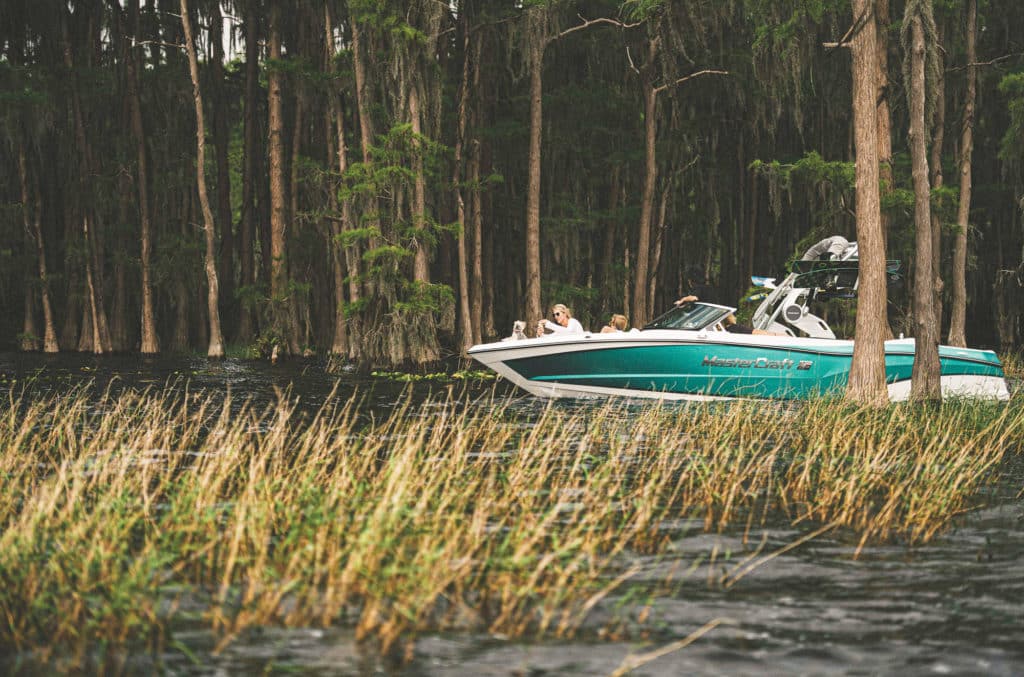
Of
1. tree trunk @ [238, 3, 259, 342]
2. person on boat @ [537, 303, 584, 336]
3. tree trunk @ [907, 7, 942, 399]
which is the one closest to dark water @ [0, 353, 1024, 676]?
tree trunk @ [907, 7, 942, 399]

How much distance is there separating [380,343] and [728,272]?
16.7 metres

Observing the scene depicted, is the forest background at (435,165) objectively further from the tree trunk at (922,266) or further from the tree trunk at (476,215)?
the tree trunk at (922,266)

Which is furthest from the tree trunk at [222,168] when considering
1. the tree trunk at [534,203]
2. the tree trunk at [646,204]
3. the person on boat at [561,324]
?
the person on boat at [561,324]

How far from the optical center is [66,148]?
34938 millimetres

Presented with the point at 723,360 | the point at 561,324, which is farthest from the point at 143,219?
the point at 723,360

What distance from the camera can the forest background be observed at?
986 inches

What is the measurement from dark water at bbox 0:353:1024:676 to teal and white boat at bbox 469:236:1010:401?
331 inches

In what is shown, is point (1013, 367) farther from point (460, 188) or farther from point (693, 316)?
point (460, 188)

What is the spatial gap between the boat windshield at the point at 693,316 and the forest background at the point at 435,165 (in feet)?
26.9

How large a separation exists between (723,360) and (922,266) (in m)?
3.18

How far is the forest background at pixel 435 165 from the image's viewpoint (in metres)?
25.0

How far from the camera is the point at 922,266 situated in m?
14.0

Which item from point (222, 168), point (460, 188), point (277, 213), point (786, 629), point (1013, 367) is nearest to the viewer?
point (786, 629)

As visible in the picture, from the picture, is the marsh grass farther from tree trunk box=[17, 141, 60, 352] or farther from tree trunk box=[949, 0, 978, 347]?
tree trunk box=[17, 141, 60, 352]
